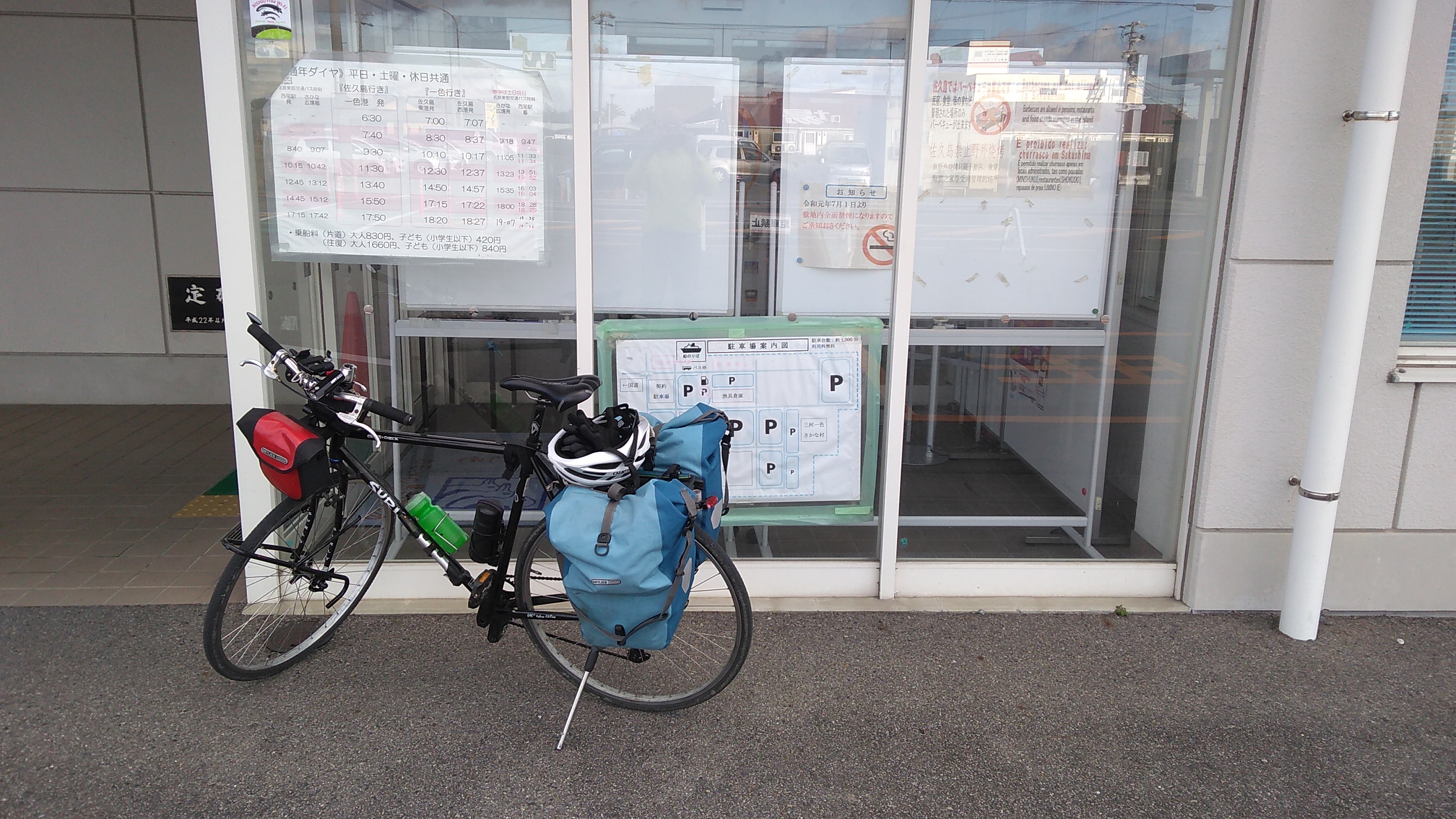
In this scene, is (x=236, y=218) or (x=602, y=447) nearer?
(x=602, y=447)

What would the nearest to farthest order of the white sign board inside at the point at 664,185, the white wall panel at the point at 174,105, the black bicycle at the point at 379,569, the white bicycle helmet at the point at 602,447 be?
the white bicycle helmet at the point at 602,447
the black bicycle at the point at 379,569
the white sign board inside at the point at 664,185
the white wall panel at the point at 174,105

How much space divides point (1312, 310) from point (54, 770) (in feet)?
15.9

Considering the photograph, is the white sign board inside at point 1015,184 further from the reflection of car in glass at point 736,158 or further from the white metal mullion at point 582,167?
the white metal mullion at point 582,167

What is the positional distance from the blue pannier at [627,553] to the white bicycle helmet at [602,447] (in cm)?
5

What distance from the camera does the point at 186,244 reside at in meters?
6.92

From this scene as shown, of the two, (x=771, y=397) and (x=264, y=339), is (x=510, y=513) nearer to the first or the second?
(x=264, y=339)

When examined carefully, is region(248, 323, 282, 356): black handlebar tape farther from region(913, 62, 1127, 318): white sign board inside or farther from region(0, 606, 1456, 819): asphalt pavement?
region(913, 62, 1127, 318): white sign board inside

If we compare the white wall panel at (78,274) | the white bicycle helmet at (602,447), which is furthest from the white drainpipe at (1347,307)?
the white wall panel at (78,274)

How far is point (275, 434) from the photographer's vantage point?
3080mm

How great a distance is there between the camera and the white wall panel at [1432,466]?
3.95 m

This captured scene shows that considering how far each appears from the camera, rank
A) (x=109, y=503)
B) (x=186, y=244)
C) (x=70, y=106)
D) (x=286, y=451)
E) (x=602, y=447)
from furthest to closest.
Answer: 1. (x=186, y=244)
2. (x=70, y=106)
3. (x=109, y=503)
4. (x=286, y=451)
5. (x=602, y=447)

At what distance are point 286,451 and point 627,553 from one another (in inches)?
48.2

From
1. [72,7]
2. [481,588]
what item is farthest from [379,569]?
[72,7]

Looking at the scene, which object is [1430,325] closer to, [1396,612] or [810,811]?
[1396,612]
